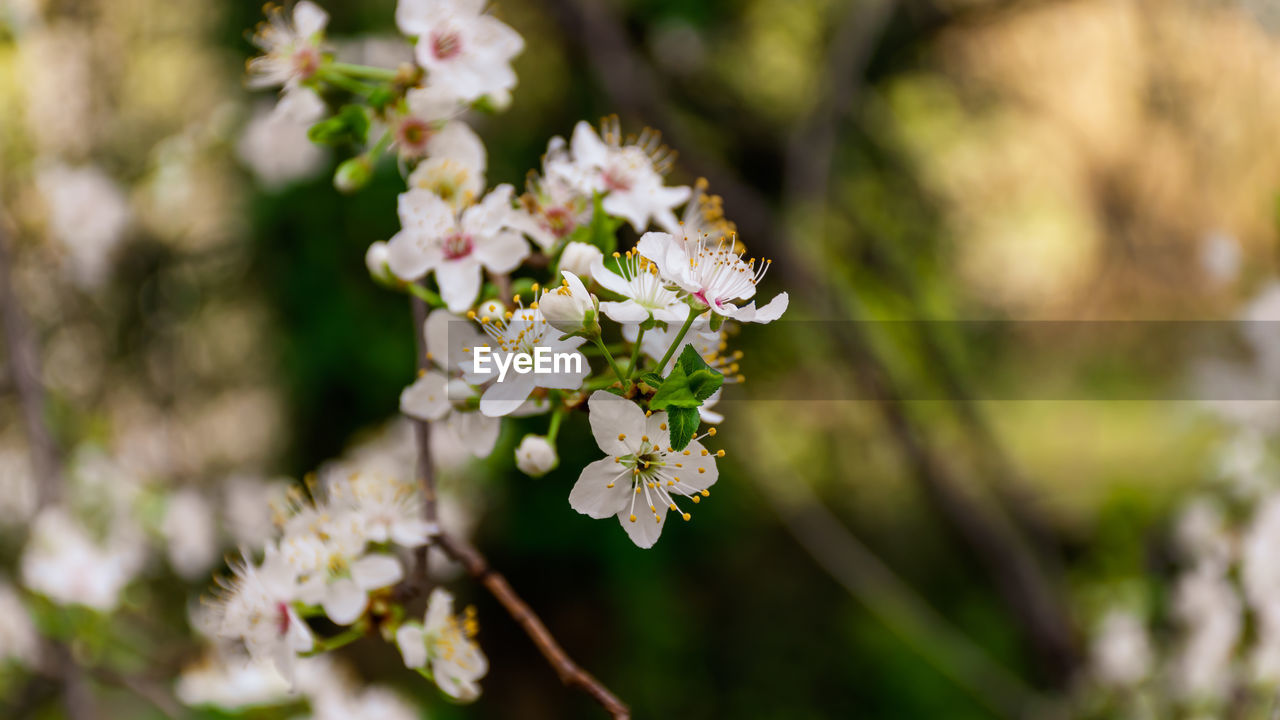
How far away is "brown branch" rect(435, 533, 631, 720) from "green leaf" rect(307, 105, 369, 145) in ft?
1.07

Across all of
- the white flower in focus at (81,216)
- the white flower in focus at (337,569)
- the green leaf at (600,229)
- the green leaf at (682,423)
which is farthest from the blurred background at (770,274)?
the green leaf at (682,423)

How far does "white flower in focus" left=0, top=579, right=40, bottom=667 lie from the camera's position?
1.47 metres

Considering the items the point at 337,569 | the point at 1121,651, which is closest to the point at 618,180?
the point at 337,569

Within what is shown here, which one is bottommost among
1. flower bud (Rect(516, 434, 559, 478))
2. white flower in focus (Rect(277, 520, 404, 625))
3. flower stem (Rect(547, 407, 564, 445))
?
white flower in focus (Rect(277, 520, 404, 625))

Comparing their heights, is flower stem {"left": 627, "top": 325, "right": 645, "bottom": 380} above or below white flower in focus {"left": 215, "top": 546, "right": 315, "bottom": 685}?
above

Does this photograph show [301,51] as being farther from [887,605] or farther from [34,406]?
[887,605]

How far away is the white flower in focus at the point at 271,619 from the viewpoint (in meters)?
0.66

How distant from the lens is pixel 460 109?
71cm

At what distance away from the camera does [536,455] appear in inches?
23.9

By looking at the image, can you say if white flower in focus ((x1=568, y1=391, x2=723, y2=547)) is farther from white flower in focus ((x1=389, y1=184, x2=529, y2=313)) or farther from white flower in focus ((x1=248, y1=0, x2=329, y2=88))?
white flower in focus ((x1=248, y1=0, x2=329, y2=88))

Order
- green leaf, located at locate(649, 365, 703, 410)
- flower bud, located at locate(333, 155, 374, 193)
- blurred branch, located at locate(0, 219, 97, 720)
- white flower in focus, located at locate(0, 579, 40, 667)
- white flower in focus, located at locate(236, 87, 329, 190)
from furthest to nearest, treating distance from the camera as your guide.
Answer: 1. white flower in focus, located at locate(236, 87, 329, 190)
2. white flower in focus, located at locate(0, 579, 40, 667)
3. blurred branch, located at locate(0, 219, 97, 720)
4. flower bud, located at locate(333, 155, 374, 193)
5. green leaf, located at locate(649, 365, 703, 410)

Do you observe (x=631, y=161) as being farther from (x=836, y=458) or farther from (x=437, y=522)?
(x=836, y=458)

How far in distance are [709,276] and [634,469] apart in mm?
132

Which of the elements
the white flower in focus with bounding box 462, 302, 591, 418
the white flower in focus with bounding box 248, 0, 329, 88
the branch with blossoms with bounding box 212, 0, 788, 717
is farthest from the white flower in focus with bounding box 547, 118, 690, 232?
the white flower in focus with bounding box 248, 0, 329, 88
